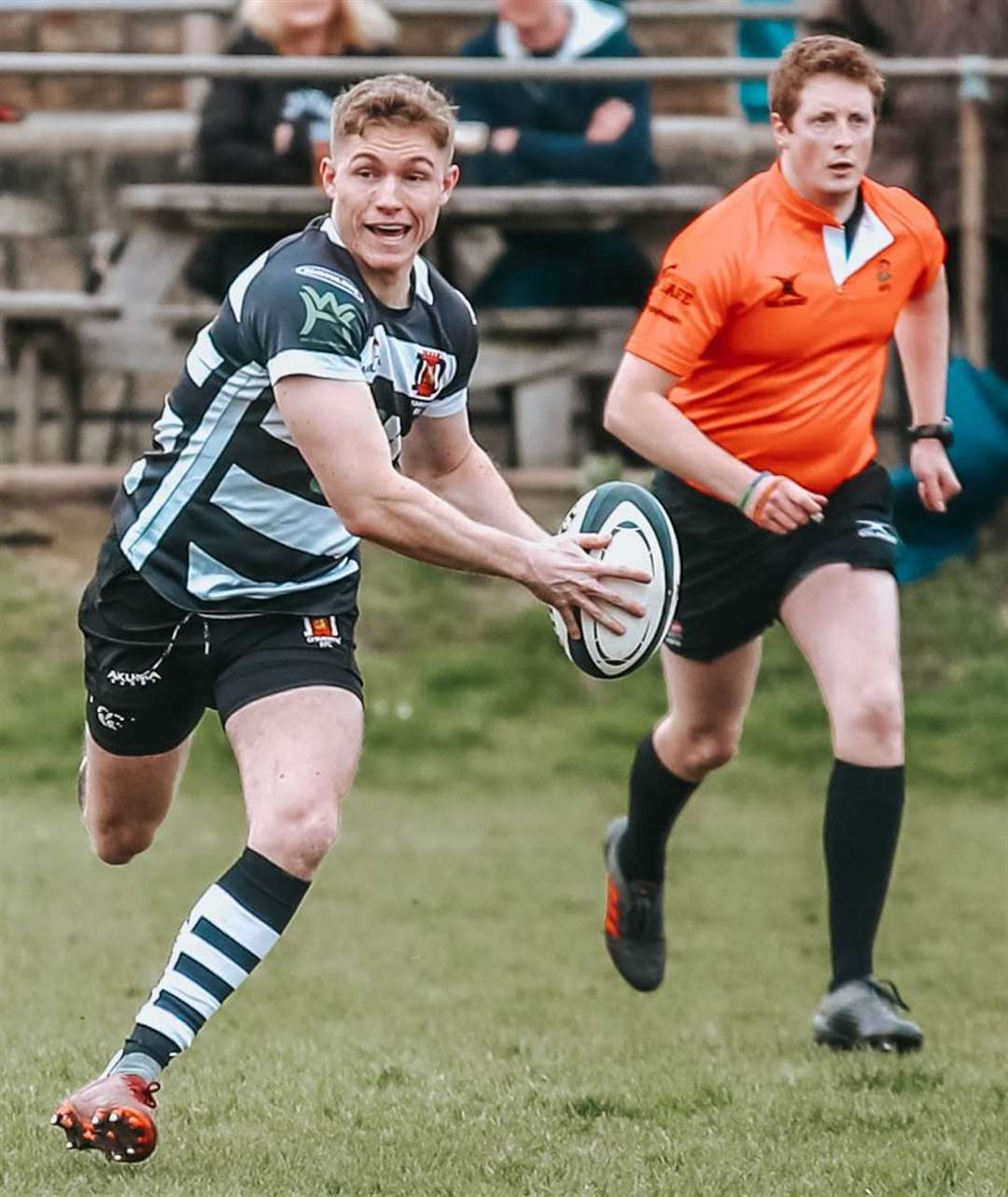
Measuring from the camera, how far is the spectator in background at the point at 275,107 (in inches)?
437

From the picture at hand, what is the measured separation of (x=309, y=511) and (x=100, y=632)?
56 centimetres

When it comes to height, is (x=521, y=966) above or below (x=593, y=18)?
below

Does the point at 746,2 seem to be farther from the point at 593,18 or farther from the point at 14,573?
the point at 14,573

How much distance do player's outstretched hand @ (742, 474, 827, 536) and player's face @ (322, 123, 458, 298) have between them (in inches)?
51.0

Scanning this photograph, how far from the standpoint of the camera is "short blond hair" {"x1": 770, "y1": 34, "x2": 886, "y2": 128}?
599cm

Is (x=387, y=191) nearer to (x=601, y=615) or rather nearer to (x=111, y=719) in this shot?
(x=601, y=615)

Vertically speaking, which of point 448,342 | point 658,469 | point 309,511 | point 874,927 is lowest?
point 874,927

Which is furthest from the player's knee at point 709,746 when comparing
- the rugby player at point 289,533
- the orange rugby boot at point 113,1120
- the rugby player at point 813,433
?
the orange rugby boot at point 113,1120

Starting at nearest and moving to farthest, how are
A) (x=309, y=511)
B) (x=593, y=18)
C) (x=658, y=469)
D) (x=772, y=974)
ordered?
1. (x=309, y=511)
2. (x=658, y=469)
3. (x=772, y=974)
4. (x=593, y=18)

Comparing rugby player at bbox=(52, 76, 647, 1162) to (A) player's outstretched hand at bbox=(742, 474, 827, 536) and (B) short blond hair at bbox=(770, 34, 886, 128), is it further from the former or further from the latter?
(B) short blond hair at bbox=(770, 34, 886, 128)

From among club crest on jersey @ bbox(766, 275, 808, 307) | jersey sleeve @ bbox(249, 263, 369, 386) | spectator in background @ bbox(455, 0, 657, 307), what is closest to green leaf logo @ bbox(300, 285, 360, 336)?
jersey sleeve @ bbox(249, 263, 369, 386)

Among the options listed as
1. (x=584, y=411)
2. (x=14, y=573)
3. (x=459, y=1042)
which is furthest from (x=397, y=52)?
(x=459, y=1042)

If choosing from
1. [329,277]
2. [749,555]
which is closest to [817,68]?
[749,555]

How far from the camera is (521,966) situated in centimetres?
739
